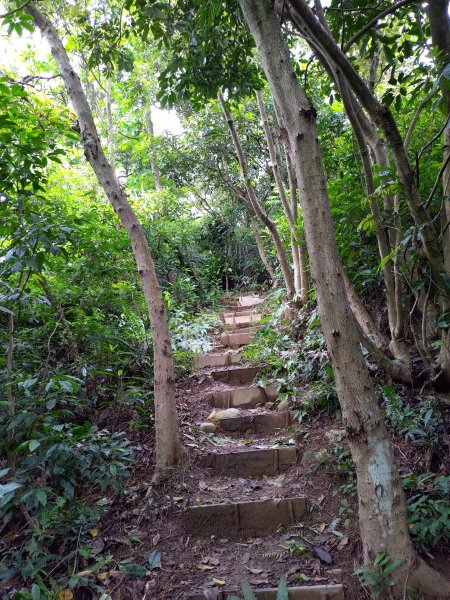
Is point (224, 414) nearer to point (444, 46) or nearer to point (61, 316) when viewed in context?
point (61, 316)

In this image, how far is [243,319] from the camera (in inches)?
288

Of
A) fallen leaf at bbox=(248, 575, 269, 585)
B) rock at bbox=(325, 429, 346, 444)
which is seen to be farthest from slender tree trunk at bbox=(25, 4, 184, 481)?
rock at bbox=(325, 429, 346, 444)

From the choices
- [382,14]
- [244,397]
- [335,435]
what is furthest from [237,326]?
[382,14]

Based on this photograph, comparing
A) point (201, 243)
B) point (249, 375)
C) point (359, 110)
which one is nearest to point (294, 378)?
point (249, 375)

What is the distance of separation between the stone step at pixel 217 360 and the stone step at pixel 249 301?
2996mm

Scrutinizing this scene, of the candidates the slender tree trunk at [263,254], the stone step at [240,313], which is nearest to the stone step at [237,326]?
the stone step at [240,313]

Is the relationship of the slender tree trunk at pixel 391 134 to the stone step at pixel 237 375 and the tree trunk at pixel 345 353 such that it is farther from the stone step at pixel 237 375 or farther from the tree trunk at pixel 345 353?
the stone step at pixel 237 375

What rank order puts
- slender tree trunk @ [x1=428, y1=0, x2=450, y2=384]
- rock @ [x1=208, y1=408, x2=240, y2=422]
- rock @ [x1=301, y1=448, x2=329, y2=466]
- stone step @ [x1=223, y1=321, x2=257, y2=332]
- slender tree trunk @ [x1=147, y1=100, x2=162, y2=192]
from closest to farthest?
slender tree trunk @ [x1=428, y1=0, x2=450, y2=384]
rock @ [x1=301, y1=448, x2=329, y2=466]
rock @ [x1=208, y1=408, x2=240, y2=422]
stone step @ [x1=223, y1=321, x2=257, y2=332]
slender tree trunk @ [x1=147, y1=100, x2=162, y2=192]

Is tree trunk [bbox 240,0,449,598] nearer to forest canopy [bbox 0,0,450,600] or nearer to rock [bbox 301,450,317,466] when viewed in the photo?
forest canopy [bbox 0,0,450,600]

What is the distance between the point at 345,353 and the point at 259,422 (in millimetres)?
2048

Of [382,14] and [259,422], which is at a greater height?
[382,14]

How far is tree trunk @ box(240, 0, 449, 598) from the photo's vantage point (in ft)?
6.72

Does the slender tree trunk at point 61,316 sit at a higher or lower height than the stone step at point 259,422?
higher

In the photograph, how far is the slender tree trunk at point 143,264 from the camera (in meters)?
3.21
